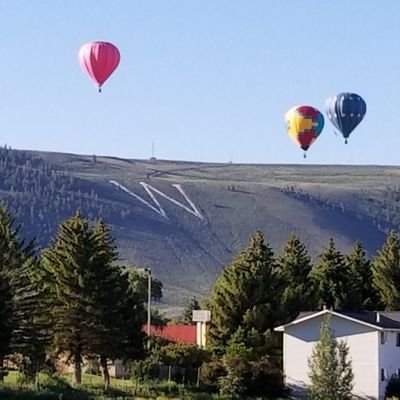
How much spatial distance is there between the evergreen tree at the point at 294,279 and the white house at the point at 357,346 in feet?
8.11

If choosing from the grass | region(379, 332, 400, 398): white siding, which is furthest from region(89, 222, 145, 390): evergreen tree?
region(379, 332, 400, 398): white siding

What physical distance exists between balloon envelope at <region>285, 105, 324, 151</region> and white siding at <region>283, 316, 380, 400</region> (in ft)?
107

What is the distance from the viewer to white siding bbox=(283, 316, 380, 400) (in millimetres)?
62938

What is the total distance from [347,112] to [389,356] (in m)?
32.5

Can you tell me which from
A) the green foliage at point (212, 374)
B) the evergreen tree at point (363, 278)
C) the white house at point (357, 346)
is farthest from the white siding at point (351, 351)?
the evergreen tree at point (363, 278)

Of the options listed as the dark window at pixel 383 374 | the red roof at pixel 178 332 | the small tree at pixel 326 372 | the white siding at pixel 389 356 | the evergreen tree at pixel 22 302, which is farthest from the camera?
the red roof at pixel 178 332

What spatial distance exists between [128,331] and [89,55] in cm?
2677

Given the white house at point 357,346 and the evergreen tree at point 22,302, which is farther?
the white house at point 357,346

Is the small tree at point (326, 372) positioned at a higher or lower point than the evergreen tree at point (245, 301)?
lower

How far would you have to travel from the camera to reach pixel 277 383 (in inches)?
2463

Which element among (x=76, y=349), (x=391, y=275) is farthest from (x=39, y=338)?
(x=391, y=275)

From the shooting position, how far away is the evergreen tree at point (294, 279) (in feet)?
225

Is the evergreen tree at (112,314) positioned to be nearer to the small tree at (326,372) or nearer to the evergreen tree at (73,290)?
the evergreen tree at (73,290)

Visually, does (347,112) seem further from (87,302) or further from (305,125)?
(87,302)
